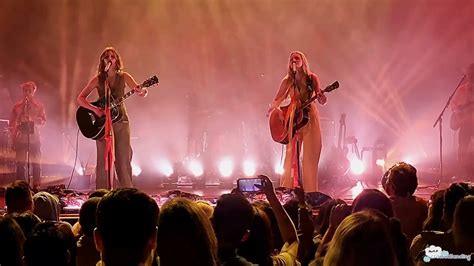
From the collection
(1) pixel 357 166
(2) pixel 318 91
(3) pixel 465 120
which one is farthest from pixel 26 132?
(3) pixel 465 120

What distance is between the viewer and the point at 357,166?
1438cm

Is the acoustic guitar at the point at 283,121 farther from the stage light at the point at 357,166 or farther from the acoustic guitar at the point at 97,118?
the stage light at the point at 357,166

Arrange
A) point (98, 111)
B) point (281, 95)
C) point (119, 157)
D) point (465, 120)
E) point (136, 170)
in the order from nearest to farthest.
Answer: point (98, 111)
point (119, 157)
point (281, 95)
point (465, 120)
point (136, 170)

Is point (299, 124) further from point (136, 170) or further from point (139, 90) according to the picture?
point (136, 170)

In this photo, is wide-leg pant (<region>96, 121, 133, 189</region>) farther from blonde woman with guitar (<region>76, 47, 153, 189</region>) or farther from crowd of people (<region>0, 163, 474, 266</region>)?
crowd of people (<region>0, 163, 474, 266</region>)

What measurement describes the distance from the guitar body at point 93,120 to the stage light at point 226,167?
498cm

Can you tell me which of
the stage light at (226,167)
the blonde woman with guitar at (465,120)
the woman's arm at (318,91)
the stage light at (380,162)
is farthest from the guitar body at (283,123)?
the stage light at (380,162)

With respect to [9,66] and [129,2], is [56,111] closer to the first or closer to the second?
[9,66]

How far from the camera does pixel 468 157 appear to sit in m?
12.2

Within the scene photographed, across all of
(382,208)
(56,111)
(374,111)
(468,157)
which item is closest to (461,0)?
(374,111)

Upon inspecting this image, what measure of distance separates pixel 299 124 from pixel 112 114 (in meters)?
2.78

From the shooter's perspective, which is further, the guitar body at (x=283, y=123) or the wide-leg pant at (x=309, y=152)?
the wide-leg pant at (x=309, y=152)

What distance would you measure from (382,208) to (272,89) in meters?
12.5

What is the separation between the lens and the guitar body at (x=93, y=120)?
29.4 ft
